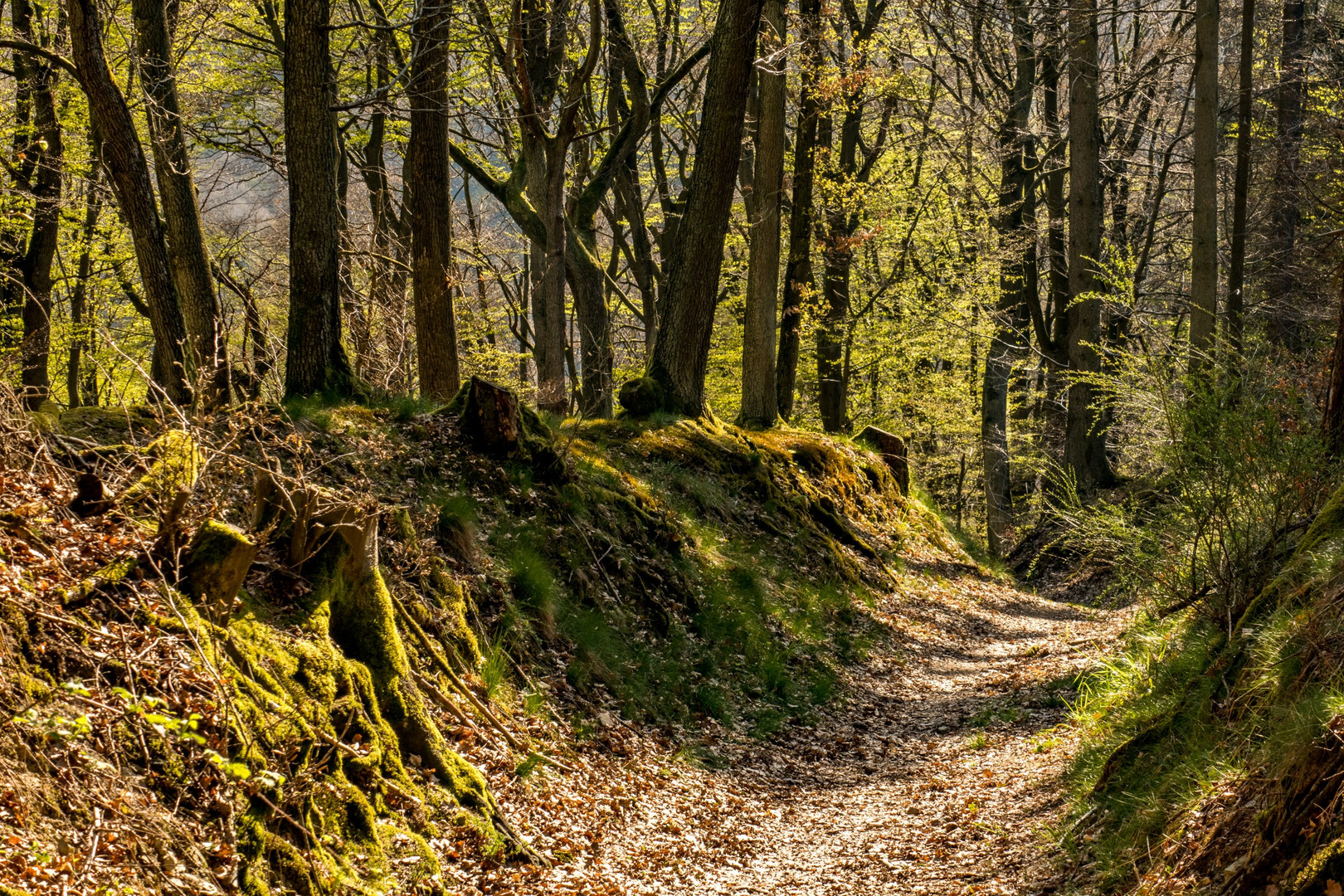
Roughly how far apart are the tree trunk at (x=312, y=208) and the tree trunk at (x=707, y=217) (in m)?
4.63

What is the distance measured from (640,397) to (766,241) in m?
3.40

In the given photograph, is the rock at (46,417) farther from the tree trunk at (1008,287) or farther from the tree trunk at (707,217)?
the tree trunk at (1008,287)

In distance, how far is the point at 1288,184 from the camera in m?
17.6

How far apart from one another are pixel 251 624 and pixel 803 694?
5427 mm

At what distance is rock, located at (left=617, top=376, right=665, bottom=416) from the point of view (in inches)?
448

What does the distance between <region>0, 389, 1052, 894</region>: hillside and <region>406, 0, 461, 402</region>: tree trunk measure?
1936mm

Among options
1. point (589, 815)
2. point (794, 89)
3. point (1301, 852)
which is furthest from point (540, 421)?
point (794, 89)

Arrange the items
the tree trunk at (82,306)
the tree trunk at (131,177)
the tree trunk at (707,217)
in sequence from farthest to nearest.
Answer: the tree trunk at (82,306) < the tree trunk at (707,217) < the tree trunk at (131,177)

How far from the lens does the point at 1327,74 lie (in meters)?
16.5

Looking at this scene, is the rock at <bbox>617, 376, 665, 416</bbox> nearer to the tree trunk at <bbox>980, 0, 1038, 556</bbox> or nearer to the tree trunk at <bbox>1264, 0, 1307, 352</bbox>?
the tree trunk at <bbox>980, 0, 1038, 556</bbox>

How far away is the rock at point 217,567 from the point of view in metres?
3.85

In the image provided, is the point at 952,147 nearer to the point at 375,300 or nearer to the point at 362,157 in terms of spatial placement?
the point at 362,157

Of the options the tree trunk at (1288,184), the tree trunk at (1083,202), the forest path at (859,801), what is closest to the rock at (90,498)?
the forest path at (859,801)

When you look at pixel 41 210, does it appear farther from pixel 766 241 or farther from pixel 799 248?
pixel 799 248
